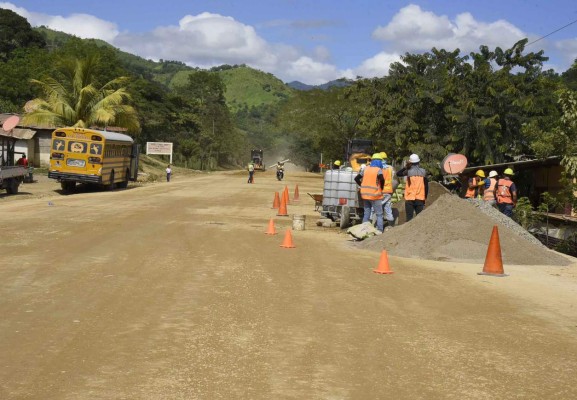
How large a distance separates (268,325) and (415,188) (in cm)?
950

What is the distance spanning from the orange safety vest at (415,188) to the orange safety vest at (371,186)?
77 cm

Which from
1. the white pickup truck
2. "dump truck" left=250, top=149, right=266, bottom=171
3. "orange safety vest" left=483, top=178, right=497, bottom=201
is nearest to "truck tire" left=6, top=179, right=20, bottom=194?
the white pickup truck

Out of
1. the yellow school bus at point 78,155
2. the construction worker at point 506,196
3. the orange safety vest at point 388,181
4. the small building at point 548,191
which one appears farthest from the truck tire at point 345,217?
the yellow school bus at point 78,155

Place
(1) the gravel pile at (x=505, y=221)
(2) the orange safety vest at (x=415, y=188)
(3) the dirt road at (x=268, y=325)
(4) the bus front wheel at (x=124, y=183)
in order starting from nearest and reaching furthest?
(3) the dirt road at (x=268, y=325), (1) the gravel pile at (x=505, y=221), (2) the orange safety vest at (x=415, y=188), (4) the bus front wheel at (x=124, y=183)

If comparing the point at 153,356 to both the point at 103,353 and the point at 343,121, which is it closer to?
the point at 103,353

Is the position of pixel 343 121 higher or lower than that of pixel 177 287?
higher

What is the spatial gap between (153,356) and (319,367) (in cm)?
148

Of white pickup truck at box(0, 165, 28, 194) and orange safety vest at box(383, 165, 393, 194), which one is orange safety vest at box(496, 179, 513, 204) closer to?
orange safety vest at box(383, 165, 393, 194)

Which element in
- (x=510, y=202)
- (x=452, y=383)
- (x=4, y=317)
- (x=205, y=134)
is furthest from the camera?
(x=205, y=134)

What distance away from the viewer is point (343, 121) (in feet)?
241

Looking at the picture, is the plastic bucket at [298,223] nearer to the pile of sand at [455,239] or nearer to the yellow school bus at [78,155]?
the pile of sand at [455,239]

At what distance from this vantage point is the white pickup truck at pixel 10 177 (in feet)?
93.1

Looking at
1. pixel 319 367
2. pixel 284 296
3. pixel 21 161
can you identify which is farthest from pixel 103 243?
pixel 21 161

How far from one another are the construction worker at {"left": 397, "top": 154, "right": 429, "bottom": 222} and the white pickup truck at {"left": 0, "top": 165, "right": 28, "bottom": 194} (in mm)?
18786
